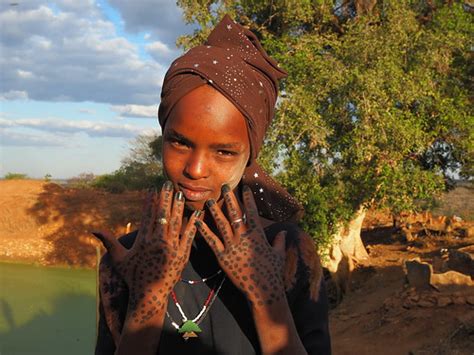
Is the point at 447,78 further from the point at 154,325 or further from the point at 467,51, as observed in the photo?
the point at 154,325

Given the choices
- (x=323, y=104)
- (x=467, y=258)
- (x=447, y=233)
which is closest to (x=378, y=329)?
(x=467, y=258)

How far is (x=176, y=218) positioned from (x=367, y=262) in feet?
41.0

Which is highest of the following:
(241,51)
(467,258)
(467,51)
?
(241,51)

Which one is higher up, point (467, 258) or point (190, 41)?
point (190, 41)

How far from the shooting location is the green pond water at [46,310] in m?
12.2

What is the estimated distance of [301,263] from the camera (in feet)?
4.55

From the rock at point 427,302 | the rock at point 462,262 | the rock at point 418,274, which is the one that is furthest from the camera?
the rock at point 462,262

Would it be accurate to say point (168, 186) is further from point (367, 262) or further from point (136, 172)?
point (136, 172)

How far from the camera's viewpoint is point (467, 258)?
1012cm

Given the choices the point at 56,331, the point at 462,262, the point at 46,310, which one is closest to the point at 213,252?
the point at 462,262

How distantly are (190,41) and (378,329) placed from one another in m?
6.48

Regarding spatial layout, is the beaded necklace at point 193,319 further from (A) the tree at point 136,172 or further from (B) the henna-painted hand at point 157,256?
(A) the tree at point 136,172

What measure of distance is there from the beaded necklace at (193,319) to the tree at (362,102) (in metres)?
8.07

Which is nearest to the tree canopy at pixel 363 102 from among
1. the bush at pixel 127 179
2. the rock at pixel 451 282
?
the rock at pixel 451 282
